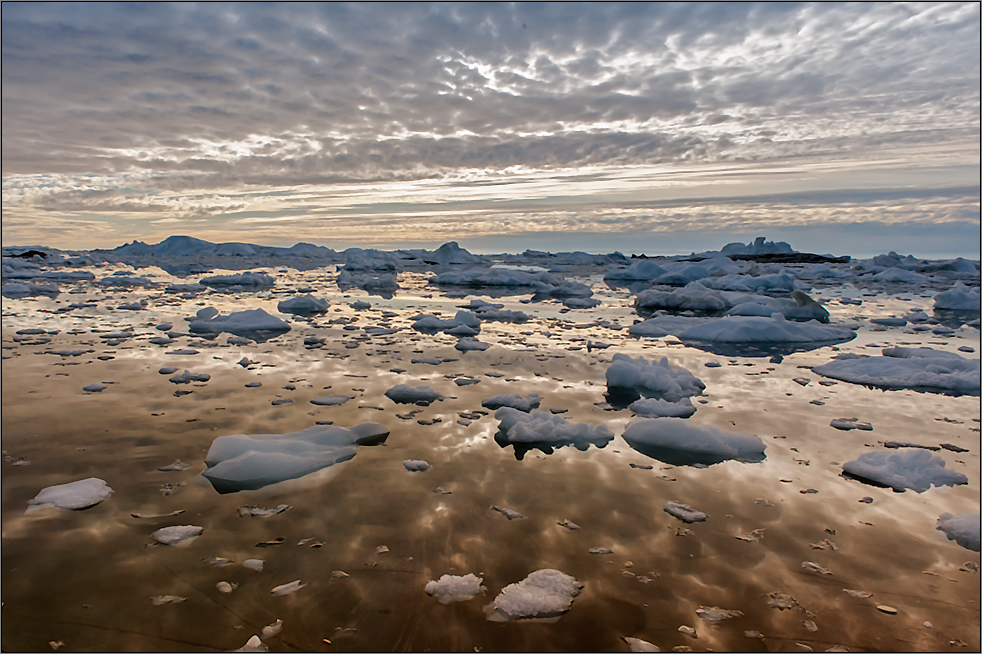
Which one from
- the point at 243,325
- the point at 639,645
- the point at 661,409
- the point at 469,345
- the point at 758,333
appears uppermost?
the point at 243,325

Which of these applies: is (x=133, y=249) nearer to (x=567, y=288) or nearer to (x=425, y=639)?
(x=567, y=288)

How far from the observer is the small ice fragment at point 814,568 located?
8.49ft

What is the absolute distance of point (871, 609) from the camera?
235 cm

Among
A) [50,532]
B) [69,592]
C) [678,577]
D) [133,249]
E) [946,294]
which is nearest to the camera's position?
[69,592]

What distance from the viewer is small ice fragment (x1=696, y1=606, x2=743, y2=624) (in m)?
2.27

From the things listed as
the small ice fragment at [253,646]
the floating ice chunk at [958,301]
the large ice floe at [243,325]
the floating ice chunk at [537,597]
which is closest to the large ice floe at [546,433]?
the floating ice chunk at [537,597]

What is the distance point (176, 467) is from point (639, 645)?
3001 mm

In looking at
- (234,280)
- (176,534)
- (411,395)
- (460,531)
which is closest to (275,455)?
(176,534)

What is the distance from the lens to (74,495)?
10.2 ft

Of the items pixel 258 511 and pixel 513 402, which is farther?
pixel 513 402

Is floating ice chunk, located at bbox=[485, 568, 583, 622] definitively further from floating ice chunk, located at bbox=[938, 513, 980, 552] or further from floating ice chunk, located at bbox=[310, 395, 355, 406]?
floating ice chunk, located at bbox=[310, 395, 355, 406]

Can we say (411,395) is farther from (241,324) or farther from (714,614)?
(241,324)

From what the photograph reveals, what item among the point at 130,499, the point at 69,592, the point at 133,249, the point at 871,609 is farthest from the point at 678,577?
the point at 133,249

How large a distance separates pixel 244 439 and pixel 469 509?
5.52ft
